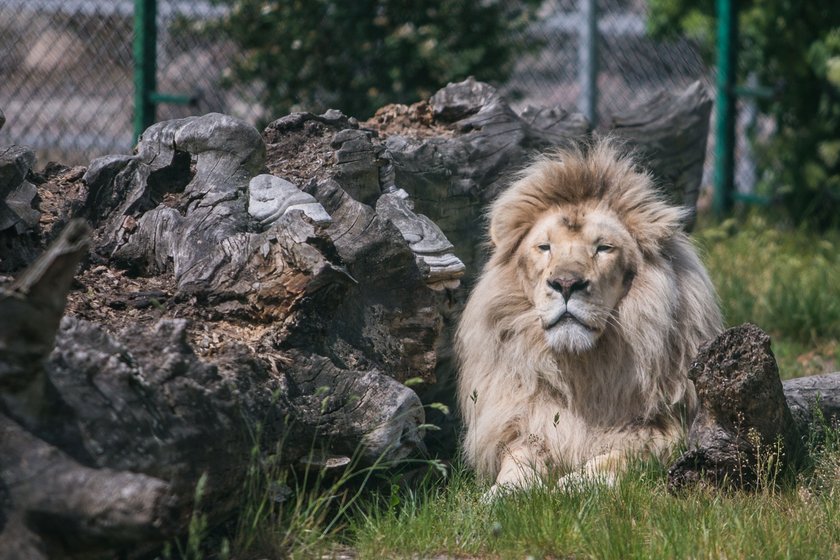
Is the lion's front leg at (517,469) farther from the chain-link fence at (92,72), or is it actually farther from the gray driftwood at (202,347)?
the chain-link fence at (92,72)

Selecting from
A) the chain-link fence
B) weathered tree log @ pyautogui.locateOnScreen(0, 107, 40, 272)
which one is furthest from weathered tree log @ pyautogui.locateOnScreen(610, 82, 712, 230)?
weathered tree log @ pyautogui.locateOnScreen(0, 107, 40, 272)

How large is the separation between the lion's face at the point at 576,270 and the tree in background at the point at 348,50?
3.92 m

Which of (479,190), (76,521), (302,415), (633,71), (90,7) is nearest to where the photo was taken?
(76,521)

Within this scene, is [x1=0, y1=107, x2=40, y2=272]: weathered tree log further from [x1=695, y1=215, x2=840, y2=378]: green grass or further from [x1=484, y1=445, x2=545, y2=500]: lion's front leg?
[x1=695, y1=215, x2=840, y2=378]: green grass

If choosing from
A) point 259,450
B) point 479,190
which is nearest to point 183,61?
point 479,190

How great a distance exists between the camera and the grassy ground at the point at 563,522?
3234mm

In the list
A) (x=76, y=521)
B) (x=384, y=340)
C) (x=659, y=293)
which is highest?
(x=659, y=293)

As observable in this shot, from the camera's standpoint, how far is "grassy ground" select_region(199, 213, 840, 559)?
3.23 m

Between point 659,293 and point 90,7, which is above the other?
point 659,293

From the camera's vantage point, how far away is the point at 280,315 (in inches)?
146

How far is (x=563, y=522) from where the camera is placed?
346cm

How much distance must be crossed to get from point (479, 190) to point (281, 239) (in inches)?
74.5

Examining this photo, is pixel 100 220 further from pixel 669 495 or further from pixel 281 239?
pixel 669 495

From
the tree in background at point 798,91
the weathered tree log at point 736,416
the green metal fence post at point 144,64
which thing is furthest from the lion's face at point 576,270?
the tree in background at point 798,91
